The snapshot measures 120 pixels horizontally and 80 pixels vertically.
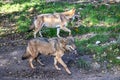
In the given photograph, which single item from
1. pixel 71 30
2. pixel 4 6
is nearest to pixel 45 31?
pixel 71 30

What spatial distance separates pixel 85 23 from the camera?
15.8 meters

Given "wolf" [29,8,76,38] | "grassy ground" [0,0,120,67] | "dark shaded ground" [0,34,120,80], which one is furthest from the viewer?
"wolf" [29,8,76,38]

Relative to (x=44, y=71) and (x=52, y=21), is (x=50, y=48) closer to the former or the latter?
(x=44, y=71)

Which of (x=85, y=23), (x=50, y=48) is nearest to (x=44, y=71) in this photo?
(x=50, y=48)

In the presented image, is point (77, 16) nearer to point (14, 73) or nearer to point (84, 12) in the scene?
point (84, 12)

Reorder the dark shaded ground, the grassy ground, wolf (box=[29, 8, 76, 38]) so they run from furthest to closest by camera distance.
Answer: wolf (box=[29, 8, 76, 38]) → the grassy ground → the dark shaded ground

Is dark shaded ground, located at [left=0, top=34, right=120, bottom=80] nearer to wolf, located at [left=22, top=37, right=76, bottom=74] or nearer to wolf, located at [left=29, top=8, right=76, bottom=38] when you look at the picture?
wolf, located at [left=22, top=37, right=76, bottom=74]

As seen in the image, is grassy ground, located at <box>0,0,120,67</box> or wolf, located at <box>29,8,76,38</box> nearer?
grassy ground, located at <box>0,0,120,67</box>

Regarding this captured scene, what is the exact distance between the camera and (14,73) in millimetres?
11672

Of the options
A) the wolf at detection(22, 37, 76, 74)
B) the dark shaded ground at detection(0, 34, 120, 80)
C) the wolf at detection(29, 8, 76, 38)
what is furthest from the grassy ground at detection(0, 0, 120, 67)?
the wolf at detection(22, 37, 76, 74)

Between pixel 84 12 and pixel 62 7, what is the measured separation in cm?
150

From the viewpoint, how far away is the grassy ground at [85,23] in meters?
12.8

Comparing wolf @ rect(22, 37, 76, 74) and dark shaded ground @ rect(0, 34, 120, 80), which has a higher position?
wolf @ rect(22, 37, 76, 74)

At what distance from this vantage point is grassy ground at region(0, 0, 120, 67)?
42.1 ft
